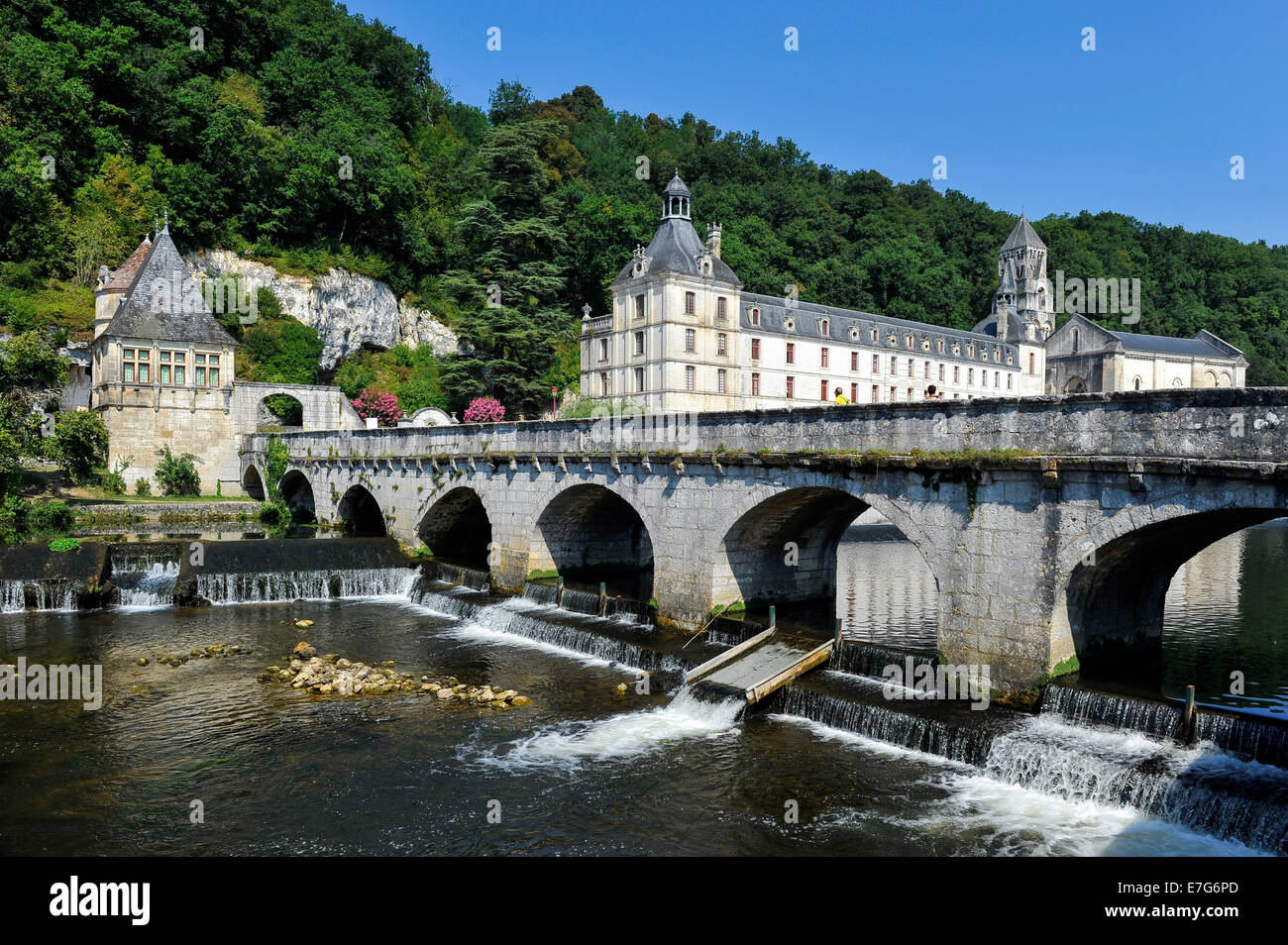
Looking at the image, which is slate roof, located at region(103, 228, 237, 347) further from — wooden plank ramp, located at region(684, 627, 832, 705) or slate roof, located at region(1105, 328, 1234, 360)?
slate roof, located at region(1105, 328, 1234, 360)

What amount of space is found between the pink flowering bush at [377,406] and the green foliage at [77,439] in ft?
64.0

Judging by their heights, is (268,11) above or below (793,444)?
above

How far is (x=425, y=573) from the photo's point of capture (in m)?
32.9

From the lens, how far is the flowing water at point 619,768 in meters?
12.3

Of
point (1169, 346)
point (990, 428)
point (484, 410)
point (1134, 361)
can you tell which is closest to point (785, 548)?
point (990, 428)

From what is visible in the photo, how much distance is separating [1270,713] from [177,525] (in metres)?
43.9

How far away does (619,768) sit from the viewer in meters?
15.2

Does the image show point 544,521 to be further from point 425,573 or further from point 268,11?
point 268,11

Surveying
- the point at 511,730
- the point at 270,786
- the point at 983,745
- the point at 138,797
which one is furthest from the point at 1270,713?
the point at 138,797

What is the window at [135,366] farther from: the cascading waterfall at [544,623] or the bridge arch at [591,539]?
the bridge arch at [591,539]

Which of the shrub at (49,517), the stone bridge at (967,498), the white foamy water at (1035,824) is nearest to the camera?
the white foamy water at (1035,824)

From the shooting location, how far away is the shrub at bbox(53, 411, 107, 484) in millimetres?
38969

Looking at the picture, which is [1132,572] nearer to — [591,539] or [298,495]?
[591,539]

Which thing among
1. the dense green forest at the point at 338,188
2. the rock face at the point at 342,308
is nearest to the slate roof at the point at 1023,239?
the dense green forest at the point at 338,188
